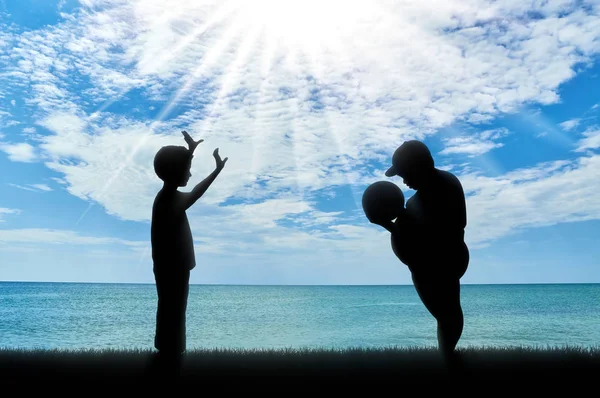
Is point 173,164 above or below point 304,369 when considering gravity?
above

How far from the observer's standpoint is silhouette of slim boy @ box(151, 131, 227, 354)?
533cm

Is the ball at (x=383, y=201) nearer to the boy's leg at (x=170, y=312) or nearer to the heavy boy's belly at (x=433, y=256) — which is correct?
the heavy boy's belly at (x=433, y=256)

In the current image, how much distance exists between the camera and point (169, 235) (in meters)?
5.36

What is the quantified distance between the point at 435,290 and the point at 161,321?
9.99 feet

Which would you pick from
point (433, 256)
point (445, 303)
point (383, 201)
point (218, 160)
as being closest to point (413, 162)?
point (383, 201)

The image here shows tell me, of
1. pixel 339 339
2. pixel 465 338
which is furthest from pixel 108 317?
pixel 465 338

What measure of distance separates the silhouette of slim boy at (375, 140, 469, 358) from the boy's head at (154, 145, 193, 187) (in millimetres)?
2223

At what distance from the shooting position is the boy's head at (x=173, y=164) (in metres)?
5.34

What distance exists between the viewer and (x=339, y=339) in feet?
108

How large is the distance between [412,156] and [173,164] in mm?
2630

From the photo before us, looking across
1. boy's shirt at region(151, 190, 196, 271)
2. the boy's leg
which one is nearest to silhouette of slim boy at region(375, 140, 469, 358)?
boy's shirt at region(151, 190, 196, 271)

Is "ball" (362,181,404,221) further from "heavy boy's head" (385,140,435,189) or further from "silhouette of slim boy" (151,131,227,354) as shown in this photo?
"silhouette of slim boy" (151,131,227,354)

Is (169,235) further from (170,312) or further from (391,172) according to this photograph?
(391,172)

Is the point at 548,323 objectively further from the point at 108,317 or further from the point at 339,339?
the point at 108,317
